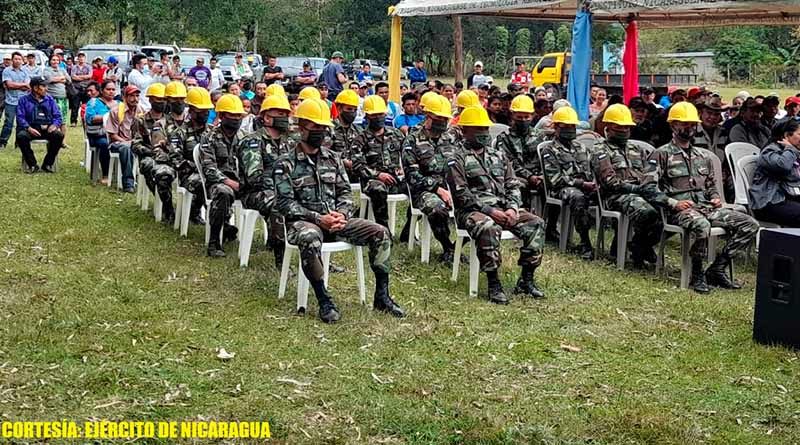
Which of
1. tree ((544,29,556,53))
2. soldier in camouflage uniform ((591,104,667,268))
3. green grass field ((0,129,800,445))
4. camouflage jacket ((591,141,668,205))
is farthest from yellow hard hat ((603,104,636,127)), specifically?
tree ((544,29,556,53))

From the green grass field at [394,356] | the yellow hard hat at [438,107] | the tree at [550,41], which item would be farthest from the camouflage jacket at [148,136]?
the tree at [550,41]

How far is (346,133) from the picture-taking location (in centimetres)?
960

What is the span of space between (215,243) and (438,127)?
2315 millimetres

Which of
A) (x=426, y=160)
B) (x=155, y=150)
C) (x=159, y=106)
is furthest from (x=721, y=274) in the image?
(x=159, y=106)

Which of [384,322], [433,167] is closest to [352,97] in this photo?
[433,167]

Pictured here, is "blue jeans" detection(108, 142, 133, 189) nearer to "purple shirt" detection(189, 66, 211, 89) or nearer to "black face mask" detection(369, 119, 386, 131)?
"black face mask" detection(369, 119, 386, 131)

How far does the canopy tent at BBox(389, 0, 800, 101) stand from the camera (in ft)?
36.6

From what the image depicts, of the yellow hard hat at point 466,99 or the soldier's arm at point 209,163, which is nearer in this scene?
the soldier's arm at point 209,163

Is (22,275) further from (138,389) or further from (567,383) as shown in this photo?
(567,383)

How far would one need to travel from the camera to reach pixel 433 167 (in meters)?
8.36

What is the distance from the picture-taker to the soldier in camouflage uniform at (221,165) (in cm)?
853

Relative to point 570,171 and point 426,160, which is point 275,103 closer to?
point 426,160

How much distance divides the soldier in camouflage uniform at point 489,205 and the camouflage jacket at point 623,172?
3.90ft

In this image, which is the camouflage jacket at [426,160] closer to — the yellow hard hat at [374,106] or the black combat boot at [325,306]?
the yellow hard hat at [374,106]
